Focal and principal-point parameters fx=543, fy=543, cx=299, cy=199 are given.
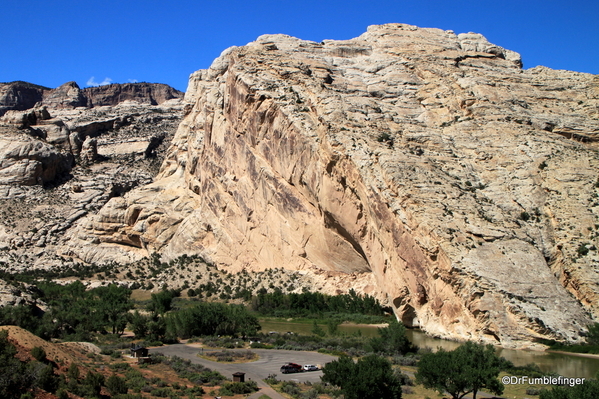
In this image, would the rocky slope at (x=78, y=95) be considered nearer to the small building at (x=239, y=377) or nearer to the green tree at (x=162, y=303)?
the green tree at (x=162, y=303)

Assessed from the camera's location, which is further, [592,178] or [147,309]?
[147,309]

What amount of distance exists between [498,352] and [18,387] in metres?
29.0

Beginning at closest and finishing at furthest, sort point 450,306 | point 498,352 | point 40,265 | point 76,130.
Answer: point 498,352, point 450,306, point 40,265, point 76,130

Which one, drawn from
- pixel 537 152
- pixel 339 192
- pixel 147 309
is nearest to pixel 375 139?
pixel 339 192

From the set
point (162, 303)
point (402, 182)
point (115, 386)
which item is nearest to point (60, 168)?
point (162, 303)

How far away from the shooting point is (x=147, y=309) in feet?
186

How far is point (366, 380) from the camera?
75.8ft

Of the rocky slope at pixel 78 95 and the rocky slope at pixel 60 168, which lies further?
the rocky slope at pixel 78 95

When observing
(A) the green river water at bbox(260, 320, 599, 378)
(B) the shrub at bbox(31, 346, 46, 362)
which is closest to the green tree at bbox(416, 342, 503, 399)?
(A) the green river water at bbox(260, 320, 599, 378)

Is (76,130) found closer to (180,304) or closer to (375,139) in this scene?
(180,304)

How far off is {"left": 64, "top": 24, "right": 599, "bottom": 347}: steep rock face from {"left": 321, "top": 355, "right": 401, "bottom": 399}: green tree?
56.5 ft

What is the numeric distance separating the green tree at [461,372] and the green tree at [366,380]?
1868 millimetres

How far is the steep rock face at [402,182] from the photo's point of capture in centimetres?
4266

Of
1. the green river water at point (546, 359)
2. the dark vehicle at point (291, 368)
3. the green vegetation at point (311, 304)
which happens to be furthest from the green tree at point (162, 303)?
the dark vehicle at point (291, 368)
